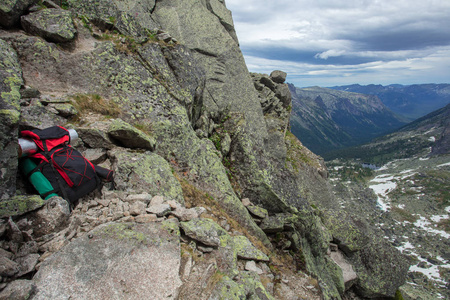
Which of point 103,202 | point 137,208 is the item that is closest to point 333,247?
point 137,208

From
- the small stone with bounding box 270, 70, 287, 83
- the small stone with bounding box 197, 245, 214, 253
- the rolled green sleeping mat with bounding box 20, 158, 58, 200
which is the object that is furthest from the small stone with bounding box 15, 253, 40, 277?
the small stone with bounding box 270, 70, 287, 83

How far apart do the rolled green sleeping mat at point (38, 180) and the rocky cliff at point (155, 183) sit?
52cm

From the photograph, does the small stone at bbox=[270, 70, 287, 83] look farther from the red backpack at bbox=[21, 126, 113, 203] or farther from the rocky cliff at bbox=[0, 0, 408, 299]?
the red backpack at bbox=[21, 126, 113, 203]

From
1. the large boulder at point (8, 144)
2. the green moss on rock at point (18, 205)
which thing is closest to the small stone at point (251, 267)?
the green moss on rock at point (18, 205)

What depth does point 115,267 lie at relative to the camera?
23.6 ft

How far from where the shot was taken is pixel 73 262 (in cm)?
691

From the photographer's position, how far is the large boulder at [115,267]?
6508mm

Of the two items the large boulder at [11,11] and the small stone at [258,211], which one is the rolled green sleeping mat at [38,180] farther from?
the small stone at [258,211]

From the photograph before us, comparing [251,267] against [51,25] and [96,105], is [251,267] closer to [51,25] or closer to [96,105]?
[96,105]

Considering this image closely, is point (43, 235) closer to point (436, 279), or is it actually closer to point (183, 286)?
point (183, 286)

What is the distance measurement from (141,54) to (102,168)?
1230cm

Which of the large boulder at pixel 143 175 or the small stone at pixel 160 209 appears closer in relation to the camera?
the small stone at pixel 160 209

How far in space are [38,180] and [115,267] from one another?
4.78m

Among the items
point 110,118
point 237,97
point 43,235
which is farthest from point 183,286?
point 237,97
